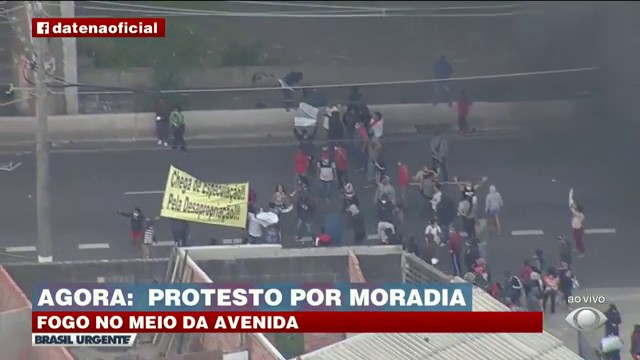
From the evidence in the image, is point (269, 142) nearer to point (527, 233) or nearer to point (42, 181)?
point (527, 233)

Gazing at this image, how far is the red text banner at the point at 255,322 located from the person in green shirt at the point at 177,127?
7882mm

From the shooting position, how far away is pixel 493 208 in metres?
30.7

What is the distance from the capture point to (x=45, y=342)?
2486 centimetres

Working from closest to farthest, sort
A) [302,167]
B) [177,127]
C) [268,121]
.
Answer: [302,167] < [177,127] < [268,121]

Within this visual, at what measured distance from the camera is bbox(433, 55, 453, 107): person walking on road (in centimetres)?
3459

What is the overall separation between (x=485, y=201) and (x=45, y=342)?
8.93m

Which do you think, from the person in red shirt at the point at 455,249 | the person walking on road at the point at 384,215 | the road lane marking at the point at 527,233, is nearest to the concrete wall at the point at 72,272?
the person walking on road at the point at 384,215

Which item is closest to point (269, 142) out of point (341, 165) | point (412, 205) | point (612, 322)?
point (341, 165)

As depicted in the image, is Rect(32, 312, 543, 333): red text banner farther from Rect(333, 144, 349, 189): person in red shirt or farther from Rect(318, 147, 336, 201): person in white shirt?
Rect(333, 144, 349, 189): person in red shirt

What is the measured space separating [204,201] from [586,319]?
583 centimetres

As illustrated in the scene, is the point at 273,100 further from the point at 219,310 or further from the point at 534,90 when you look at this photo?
the point at 219,310

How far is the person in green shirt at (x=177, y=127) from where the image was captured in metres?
32.7

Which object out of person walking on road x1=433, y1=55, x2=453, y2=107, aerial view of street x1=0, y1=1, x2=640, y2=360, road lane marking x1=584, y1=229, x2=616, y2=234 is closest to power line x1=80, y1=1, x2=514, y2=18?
aerial view of street x1=0, y1=1, x2=640, y2=360

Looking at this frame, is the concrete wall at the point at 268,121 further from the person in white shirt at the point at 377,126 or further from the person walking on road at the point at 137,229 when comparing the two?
the person walking on road at the point at 137,229
